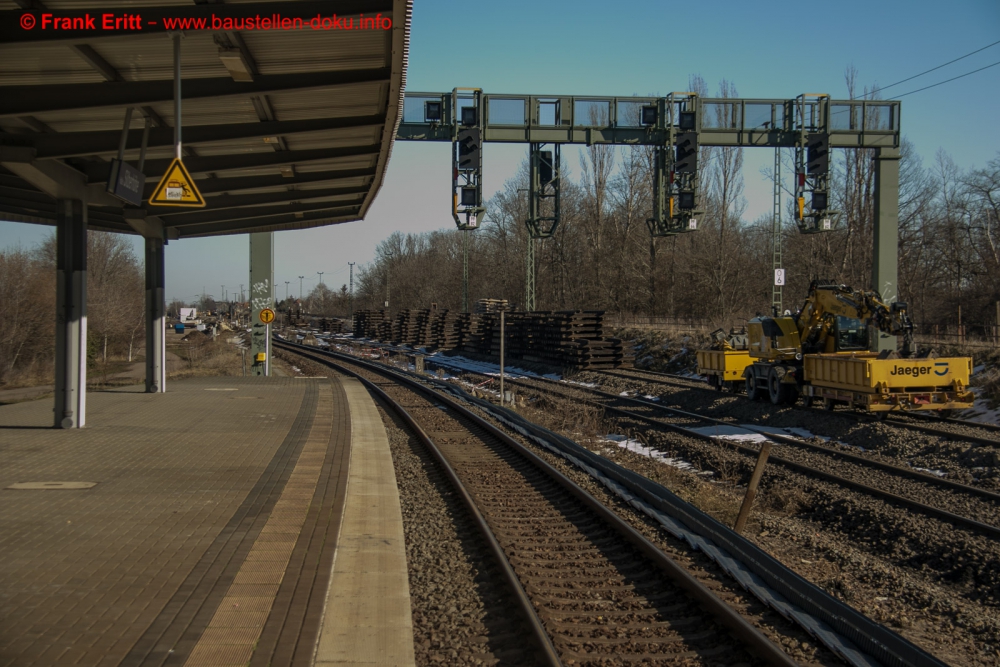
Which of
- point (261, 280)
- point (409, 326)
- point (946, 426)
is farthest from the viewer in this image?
point (409, 326)

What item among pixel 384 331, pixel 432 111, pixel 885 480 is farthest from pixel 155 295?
pixel 384 331

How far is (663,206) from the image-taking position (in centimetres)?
2305

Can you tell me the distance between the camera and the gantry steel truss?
22156mm

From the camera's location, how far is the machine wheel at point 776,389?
2002 cm

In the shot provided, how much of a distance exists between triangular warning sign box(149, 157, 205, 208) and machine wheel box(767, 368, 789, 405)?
617 inches

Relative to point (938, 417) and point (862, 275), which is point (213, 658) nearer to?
point (938, 417)

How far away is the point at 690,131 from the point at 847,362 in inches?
325

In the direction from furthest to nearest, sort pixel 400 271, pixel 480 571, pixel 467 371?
pixel 400 271 → pixel 467 371 → pixel 480 571

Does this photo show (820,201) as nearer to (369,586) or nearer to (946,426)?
(946,426)

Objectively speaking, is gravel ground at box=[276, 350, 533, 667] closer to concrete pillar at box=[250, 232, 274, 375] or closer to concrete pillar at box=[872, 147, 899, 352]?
concrete pillar at box=[872, 147, 899, 352]

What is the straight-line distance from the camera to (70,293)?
13102 millimetres

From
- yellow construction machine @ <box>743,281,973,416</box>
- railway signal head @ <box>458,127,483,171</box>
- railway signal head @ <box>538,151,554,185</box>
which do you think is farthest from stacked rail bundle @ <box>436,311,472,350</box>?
yellow construction machine @ <box>743,281,973,416</box>

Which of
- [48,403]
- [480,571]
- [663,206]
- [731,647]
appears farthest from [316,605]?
[663,206]

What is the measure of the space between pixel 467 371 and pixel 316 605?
2848 cm
